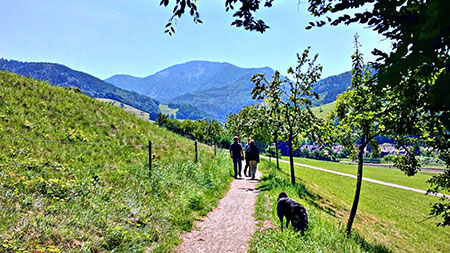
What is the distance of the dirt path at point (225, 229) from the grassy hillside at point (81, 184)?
1.25 ft

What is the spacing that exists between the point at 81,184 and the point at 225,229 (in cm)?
473

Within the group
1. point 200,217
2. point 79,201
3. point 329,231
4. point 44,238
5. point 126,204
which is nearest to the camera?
point 44,238

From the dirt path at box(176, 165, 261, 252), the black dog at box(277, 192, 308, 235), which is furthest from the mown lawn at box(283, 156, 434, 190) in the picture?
the black dog at box(277, 192, 308, 235)

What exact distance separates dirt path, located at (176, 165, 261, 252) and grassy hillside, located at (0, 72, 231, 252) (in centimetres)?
38

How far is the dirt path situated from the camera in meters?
6.72

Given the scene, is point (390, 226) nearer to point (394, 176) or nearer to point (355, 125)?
point (355, 125)

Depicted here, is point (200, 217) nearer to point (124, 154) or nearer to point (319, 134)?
point (124, 154)

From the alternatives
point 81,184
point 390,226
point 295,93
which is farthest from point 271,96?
point 390,226

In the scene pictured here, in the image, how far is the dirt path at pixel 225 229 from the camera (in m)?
6.72

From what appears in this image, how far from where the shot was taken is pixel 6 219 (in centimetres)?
491

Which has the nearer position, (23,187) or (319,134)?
(23,187)

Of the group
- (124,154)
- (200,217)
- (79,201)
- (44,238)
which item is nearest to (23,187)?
(79,201)

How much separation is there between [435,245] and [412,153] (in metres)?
10.7

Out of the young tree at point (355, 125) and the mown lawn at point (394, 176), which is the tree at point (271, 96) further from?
the mown lawn at point (394, 176)
